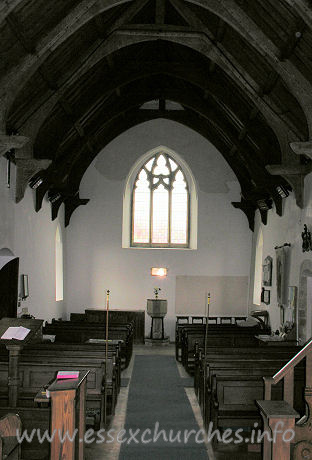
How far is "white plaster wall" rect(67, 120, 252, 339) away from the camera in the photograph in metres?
17.0

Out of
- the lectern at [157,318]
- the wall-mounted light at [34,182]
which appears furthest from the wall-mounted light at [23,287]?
the lectern at [157,318]

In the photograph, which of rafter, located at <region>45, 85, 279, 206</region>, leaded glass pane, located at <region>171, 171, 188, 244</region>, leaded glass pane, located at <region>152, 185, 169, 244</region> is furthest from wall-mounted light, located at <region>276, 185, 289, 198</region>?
leaded glass pane, located at <region>152, 185, 169, 244</region>

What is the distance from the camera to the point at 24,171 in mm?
11047

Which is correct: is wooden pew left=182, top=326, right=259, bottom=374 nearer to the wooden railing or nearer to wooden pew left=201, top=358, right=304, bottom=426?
wooden pew left=201, top=358, right=304, bottom=426

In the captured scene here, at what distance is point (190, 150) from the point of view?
56.5ft

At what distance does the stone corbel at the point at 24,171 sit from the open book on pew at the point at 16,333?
5152 millimetres

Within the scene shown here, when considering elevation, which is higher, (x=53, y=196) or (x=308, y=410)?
(x=53, y=196)

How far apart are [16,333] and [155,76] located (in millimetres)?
9912

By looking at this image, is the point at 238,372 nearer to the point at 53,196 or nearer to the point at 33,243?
the point at 33,243

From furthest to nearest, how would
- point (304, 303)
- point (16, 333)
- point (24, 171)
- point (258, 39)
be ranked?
point (304, 303)
point (24, 171)
point (258, 39)
point (16, 333)

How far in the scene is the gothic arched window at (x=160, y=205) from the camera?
57.3 ft

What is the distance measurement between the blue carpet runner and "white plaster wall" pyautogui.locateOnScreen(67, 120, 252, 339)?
5.94m

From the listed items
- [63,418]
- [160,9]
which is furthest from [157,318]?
[63,418]

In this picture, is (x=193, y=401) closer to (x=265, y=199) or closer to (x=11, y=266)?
(x=11, y=266)
